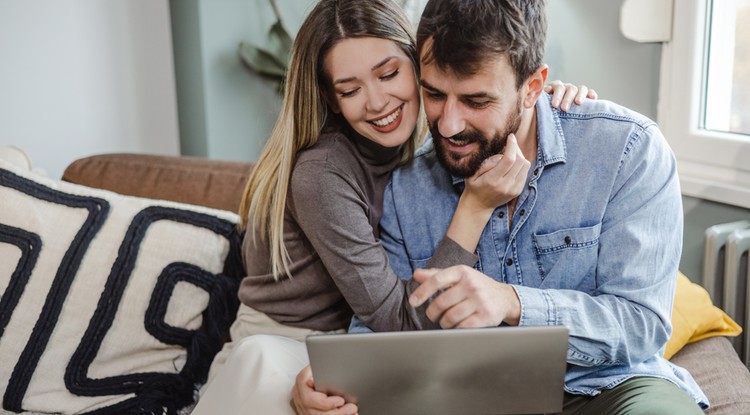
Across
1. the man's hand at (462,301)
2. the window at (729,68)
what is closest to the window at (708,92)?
the window at (729,68)

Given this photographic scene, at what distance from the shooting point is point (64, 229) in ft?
5.73

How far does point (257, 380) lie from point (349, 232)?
11.3 inches

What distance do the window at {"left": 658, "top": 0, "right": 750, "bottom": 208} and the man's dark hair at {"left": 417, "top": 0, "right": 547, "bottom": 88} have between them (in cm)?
82

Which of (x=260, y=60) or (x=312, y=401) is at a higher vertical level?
(x=260, y=60)

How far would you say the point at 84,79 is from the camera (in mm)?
2641

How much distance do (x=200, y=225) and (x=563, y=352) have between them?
96 cm

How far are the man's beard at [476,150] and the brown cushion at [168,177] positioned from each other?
687mm

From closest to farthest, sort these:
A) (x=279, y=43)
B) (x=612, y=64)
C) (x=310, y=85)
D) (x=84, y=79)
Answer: (x=310, y=85) → (x=612, y=64) → (x=84, y=79) → (x=279, y=43)

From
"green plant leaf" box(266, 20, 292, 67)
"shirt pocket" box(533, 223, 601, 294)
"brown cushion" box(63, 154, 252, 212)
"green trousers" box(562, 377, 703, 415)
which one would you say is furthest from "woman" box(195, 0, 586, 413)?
"green plant leaf" box(266, 20, 292, 67)

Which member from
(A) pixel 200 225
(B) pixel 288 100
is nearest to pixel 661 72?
(B) pixel 288 100

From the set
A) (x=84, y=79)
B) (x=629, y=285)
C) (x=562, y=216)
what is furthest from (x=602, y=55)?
(x=84, y=79)

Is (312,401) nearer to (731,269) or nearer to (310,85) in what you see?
(310,85)

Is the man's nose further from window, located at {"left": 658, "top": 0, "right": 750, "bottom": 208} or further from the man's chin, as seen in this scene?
window, located at {"left": 658, "top": 0, "right": 750, "bottom": 208}

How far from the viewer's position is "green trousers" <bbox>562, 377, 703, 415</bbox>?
3.88 ft
